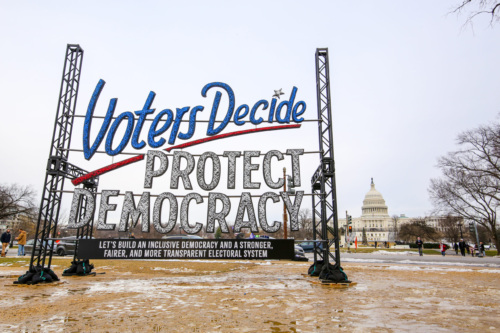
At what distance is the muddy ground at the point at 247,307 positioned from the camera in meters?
4.96

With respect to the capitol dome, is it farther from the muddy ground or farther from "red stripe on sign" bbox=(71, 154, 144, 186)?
"red stripe on sign" bbox=(71, 154, 144, 186)

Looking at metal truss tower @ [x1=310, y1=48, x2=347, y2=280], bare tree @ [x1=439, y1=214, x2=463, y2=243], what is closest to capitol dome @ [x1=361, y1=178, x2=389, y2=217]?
bare tree @ [x1=439, y1=214, x2=463, y2=243]

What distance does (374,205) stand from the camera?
133125 mm

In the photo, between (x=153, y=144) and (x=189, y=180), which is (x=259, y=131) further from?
(x=153, y=144)

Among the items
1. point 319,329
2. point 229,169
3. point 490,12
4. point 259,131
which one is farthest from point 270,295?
point 490,12

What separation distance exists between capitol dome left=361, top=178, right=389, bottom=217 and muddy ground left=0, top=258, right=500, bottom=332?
132 metres

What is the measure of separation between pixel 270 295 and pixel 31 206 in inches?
1893

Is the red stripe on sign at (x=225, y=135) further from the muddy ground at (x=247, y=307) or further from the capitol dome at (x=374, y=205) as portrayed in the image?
the capitol dome at (x=374, y=205)

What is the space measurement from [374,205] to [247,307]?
138 m

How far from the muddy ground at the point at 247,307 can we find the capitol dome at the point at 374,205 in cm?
13214

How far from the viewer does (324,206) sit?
10.7 metres

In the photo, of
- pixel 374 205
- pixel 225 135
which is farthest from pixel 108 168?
pixel 374 205

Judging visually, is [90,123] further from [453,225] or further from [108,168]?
[453,225]

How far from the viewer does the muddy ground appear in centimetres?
496
